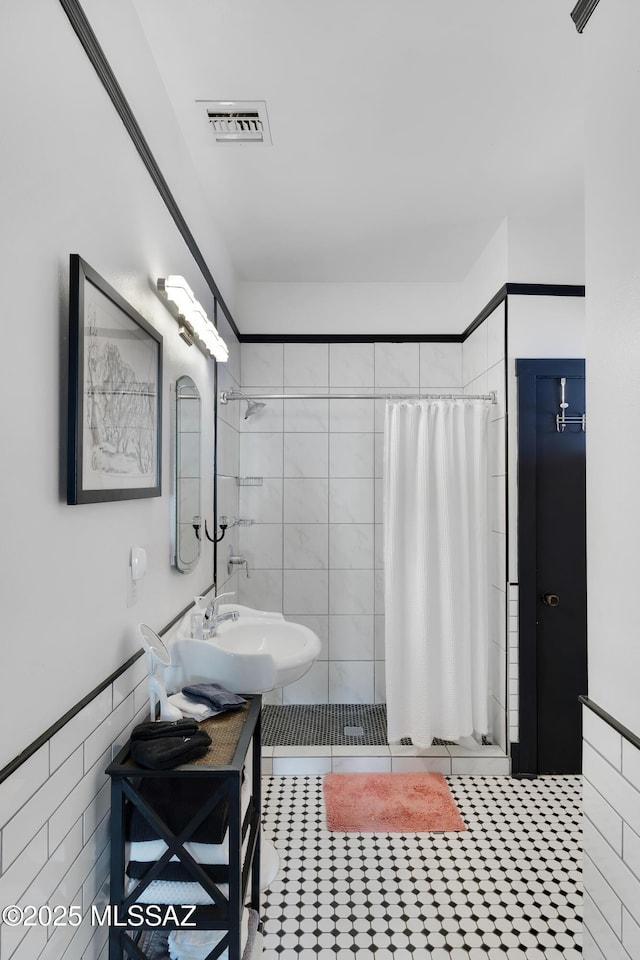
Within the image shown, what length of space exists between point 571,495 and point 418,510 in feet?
2.49

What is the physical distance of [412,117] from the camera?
207 centimetres

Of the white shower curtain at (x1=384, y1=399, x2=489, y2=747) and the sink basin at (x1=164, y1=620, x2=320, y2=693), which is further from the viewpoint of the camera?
the white shower curtain at (x1=384, y1=399, x2=489, y2=747)

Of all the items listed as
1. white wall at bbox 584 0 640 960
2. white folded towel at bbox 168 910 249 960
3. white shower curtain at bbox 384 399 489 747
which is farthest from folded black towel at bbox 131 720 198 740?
white shower curtain at bbox 384 399 489 747

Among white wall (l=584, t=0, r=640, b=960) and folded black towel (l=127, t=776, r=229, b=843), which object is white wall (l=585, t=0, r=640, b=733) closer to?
white wall (l=584, t=0, r=640, b=960)

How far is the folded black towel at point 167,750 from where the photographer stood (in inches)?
52.2

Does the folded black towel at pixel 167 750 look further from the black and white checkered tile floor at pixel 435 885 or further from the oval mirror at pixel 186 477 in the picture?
the black and white checkered tile floor at pixel 435 885

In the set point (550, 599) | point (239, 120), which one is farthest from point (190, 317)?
point (550, 599)

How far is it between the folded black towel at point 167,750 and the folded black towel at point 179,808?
0.15ft

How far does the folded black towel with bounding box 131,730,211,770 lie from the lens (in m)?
1.33

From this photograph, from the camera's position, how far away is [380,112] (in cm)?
204

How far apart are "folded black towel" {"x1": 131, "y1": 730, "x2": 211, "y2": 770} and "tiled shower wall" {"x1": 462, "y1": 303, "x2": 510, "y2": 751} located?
1893mm

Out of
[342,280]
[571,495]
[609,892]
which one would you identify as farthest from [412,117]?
[609,892]

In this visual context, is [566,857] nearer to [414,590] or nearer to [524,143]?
[414,590]

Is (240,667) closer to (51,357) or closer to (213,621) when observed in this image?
(213,621)
